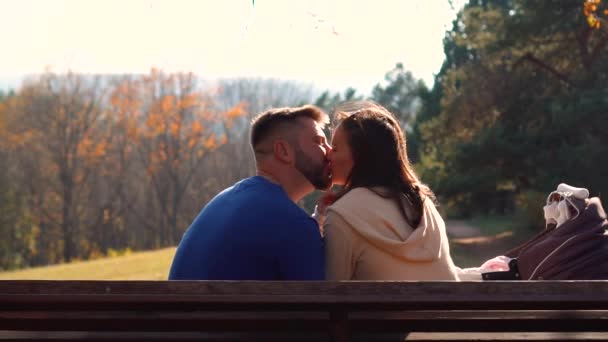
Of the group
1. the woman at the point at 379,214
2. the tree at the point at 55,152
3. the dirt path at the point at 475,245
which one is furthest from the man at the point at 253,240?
the tree at the point at 55,152

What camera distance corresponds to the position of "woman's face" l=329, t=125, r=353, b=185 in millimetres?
3438

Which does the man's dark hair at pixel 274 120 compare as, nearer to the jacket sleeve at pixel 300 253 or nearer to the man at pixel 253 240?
the man at pixel 253 240

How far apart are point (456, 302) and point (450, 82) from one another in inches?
1082

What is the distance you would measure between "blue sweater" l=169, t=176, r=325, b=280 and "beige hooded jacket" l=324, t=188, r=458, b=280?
0.08m

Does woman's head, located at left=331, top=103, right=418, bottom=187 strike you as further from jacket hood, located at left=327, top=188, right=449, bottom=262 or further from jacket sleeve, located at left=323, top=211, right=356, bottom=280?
jacket sleeve, located at left=323, top=211, right=356, bottom=280

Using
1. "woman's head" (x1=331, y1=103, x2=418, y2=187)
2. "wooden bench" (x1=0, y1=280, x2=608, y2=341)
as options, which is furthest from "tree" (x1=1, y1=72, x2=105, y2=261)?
"wooden bench" (x1=0, y1=280, x2=608, y2=341)

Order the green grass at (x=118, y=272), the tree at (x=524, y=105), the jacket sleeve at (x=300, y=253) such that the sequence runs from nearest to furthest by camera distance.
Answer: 1. the jacket sleeve at (x=300, y=253)
2. the tree at (x=524, y=105)
3. the green grass at (x=118, y=272)

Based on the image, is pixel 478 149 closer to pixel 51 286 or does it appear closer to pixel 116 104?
pixel 51 286

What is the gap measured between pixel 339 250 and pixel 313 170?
50 centimetres

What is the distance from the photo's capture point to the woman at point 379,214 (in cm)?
315

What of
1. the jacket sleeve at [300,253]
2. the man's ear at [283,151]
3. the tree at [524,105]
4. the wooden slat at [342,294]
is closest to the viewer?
the wooden slat at [342,294]

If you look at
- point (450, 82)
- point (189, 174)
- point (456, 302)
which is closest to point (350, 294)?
point (456, 302)

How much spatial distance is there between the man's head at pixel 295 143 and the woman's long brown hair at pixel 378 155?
0.15 m

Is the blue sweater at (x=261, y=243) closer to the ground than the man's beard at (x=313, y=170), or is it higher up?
closer to the ground
